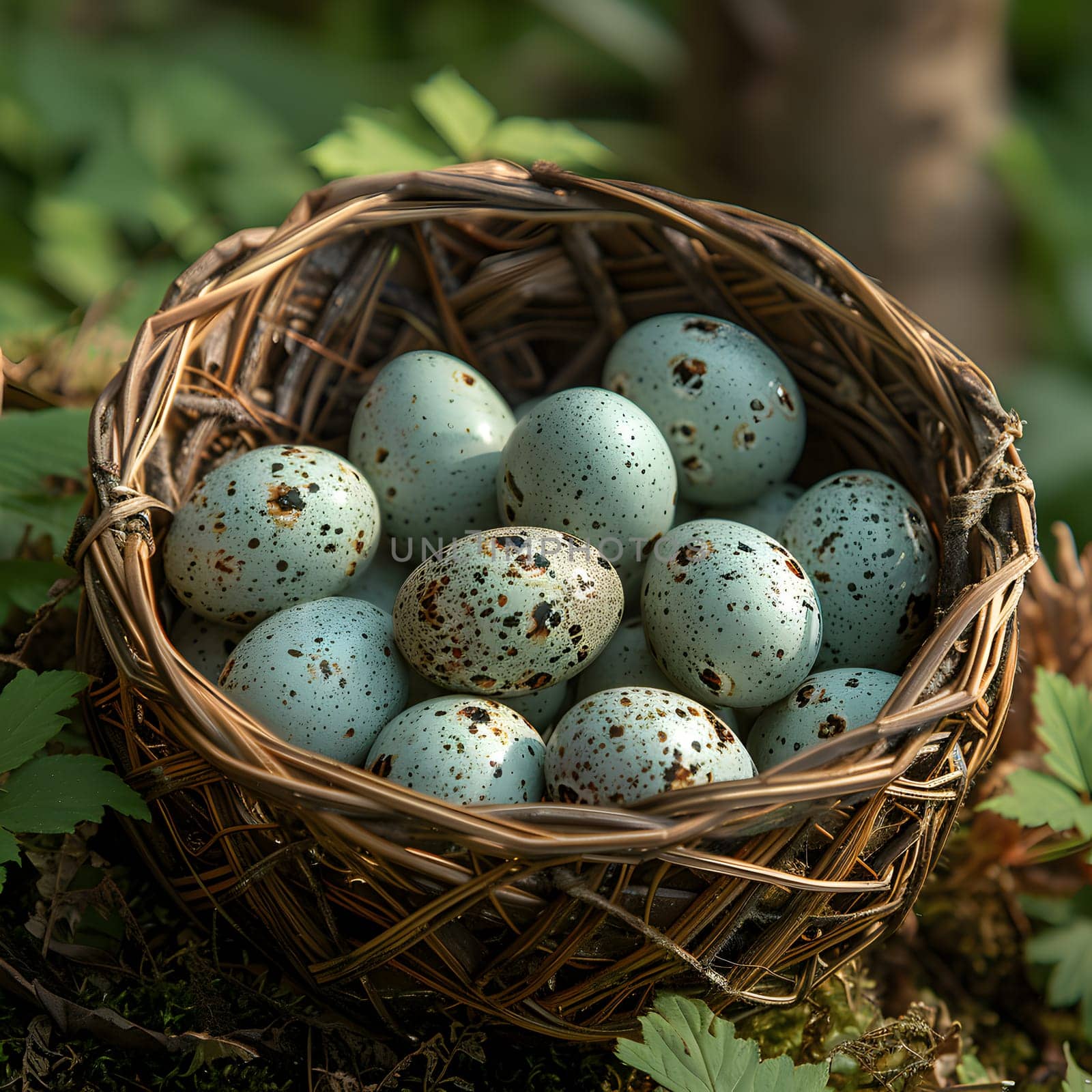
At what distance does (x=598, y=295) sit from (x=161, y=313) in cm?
72

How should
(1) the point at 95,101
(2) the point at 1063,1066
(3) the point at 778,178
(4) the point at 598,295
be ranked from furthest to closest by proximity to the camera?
1. (3) the point at 778,178
2. (1) the point at 95,101
3. (4) the point at 598,295
4. (2) the point at 1063,1066

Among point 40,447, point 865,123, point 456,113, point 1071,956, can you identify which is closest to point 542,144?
point 456,113

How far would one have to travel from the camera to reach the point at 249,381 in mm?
1441

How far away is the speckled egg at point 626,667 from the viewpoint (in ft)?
4.33

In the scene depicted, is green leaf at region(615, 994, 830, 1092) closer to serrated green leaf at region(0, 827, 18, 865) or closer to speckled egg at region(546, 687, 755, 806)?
speckled egg at region(546, 687, 755, 806)

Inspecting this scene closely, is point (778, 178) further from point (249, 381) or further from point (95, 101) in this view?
point (249, 381)

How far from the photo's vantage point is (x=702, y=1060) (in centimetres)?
98

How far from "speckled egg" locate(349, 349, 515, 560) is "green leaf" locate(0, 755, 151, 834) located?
0.57 metres

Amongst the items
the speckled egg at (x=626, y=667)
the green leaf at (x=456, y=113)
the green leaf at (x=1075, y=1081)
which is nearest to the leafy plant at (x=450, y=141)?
the green leaf at (x=456, y=113)

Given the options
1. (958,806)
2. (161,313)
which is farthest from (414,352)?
(958,806)

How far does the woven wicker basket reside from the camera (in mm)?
897

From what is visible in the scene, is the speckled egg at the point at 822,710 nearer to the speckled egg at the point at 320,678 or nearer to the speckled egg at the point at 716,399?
the speckled egg at the point at 716,399

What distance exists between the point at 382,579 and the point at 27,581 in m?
0.53

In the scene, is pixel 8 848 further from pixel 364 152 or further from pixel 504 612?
pixel 364 152
